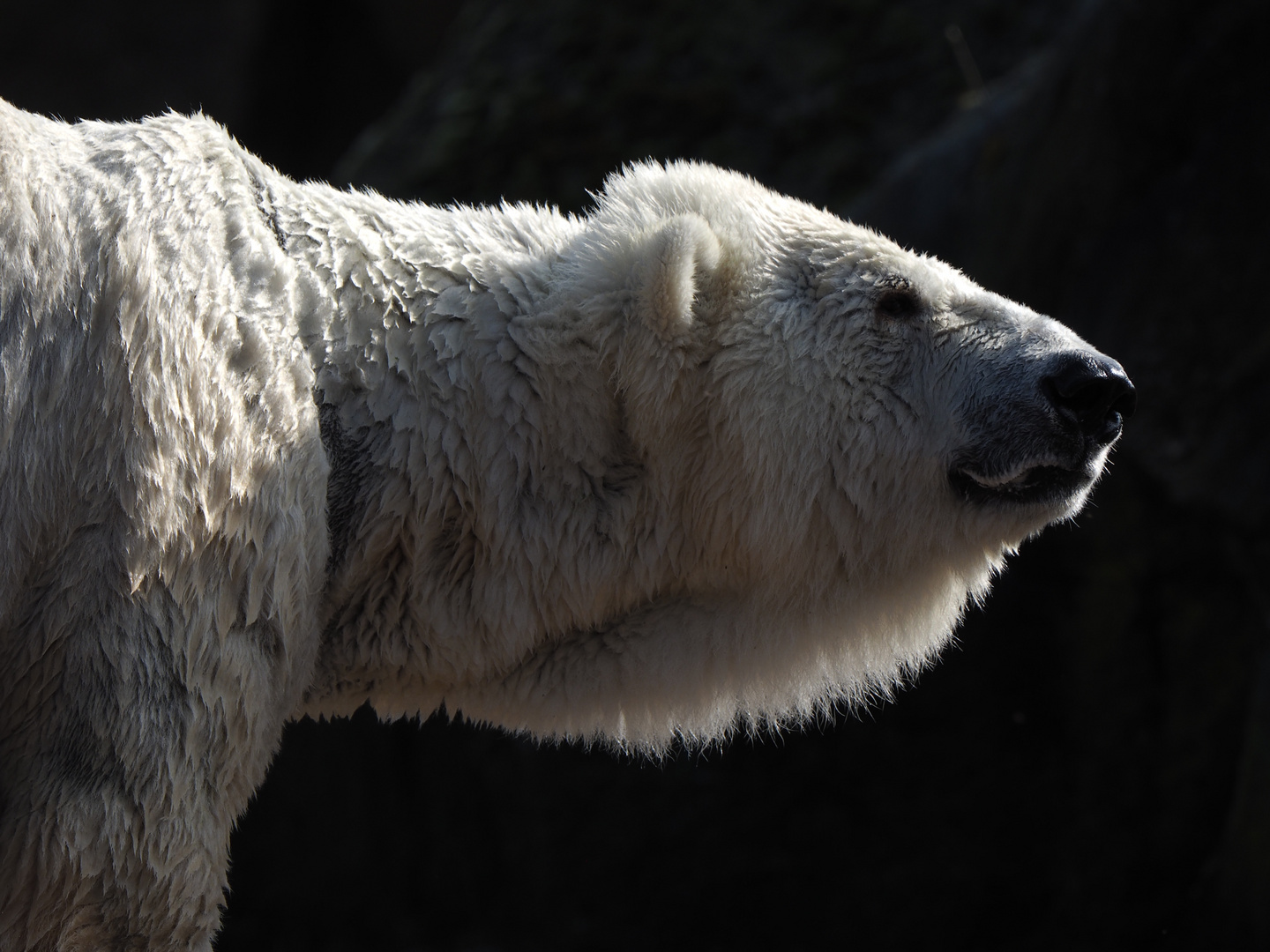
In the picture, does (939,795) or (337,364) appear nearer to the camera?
(337,364)

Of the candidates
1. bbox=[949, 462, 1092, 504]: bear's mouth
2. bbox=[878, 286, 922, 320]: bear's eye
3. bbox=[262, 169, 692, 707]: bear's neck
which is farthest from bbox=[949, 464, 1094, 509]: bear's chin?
bbox=[262, 169, 692, 707]: bear's neck

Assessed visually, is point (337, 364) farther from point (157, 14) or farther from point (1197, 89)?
point (157, 14)

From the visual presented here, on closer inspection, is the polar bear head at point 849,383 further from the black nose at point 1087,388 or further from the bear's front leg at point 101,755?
the bear's front leg at point 101,755

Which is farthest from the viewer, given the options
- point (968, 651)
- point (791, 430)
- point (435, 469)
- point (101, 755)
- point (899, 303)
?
point (968, 651)

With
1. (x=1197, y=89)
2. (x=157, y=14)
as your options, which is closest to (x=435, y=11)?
(x=157, y=14)

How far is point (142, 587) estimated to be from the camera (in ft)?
6.05

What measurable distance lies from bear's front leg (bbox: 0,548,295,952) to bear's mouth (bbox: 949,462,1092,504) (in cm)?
136

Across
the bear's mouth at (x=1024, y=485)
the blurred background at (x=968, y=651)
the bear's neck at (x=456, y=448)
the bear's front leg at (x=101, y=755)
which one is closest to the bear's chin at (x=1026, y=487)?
the bear's mouth at (x=1024, y=485)

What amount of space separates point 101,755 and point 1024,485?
1.67m

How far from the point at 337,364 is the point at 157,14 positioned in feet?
28.6

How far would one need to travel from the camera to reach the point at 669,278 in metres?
2.24

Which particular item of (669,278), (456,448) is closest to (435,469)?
(456,448)

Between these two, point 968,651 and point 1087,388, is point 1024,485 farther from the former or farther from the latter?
point 968,651

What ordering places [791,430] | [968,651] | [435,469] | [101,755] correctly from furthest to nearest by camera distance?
[968,651] → [791,430] → [435,469] → [101,755]
